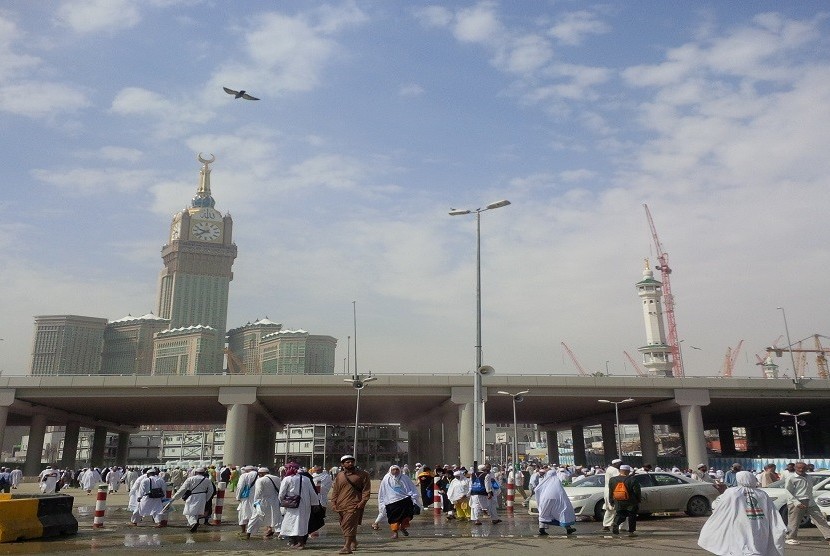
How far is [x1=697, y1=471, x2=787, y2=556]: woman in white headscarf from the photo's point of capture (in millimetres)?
7812

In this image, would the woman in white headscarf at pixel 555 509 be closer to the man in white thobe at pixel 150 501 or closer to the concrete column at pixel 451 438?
the man in white thobe at pixel 150 501

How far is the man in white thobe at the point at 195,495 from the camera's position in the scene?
14.6 m

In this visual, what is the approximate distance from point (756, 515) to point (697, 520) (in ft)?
31.8

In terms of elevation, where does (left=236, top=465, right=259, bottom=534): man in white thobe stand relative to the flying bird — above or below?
below

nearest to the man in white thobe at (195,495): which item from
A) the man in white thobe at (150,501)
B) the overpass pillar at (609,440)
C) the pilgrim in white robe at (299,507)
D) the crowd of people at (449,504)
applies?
the crowd of people at (449,504)

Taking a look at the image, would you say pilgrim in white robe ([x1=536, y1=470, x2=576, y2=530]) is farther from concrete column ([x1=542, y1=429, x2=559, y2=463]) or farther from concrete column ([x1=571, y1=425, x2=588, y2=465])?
concrete column ([x1=542, y1=429, x2=559, y2=463])

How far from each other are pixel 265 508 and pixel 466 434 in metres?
32.1

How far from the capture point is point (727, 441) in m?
81.4

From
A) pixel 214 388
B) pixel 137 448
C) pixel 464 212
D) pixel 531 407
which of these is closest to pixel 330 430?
pixel 137 448

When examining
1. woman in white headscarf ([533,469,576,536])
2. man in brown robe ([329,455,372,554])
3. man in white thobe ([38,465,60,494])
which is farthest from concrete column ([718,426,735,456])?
man in brown robe ([329,455,372,554])

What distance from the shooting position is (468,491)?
17.3 m

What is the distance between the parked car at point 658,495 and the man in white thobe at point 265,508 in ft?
25.8

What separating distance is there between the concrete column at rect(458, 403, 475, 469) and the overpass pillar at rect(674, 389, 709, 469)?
15.6m

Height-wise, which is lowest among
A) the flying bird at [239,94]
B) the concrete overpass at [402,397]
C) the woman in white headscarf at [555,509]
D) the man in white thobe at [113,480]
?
the man in white thobe at [113,480]
